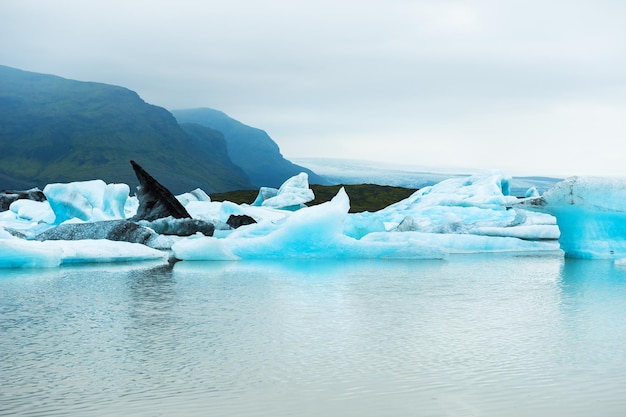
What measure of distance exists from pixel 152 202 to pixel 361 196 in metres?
40.9

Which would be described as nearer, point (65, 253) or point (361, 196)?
point (65, 253)

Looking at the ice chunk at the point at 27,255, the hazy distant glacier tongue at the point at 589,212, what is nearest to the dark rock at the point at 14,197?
the ice chunk at the point at 27,255

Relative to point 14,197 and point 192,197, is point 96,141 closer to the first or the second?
point 14,197

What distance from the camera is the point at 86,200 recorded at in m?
26.1

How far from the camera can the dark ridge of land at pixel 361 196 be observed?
60125 millimetres

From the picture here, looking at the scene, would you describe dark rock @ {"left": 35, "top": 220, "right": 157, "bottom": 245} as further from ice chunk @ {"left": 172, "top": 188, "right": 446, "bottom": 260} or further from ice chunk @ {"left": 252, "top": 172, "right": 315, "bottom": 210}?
Result: ice chunk @ {"left": 252, "top": 172, "right": 315, "bottom": 210}

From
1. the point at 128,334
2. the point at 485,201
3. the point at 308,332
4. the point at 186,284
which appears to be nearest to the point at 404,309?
the point at 308,332

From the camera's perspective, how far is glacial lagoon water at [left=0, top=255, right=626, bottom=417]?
4559mm

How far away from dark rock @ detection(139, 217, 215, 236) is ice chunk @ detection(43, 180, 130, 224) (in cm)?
363

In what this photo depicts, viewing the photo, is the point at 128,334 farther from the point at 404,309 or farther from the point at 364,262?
the point at 364,262

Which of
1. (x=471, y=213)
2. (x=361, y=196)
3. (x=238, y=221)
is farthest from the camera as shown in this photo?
(x=361, y=196)

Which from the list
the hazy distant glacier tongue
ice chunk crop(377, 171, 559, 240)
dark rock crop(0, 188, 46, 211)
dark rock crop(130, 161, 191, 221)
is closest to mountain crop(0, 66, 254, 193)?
dark rock crop(0, 188, 46, 211)

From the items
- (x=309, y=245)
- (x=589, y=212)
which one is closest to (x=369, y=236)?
(x=309, y=245)

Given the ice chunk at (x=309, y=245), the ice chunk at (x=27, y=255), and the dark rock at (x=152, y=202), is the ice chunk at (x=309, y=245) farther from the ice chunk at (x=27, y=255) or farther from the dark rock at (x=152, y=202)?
the dark rock at (x=152, y=202)
